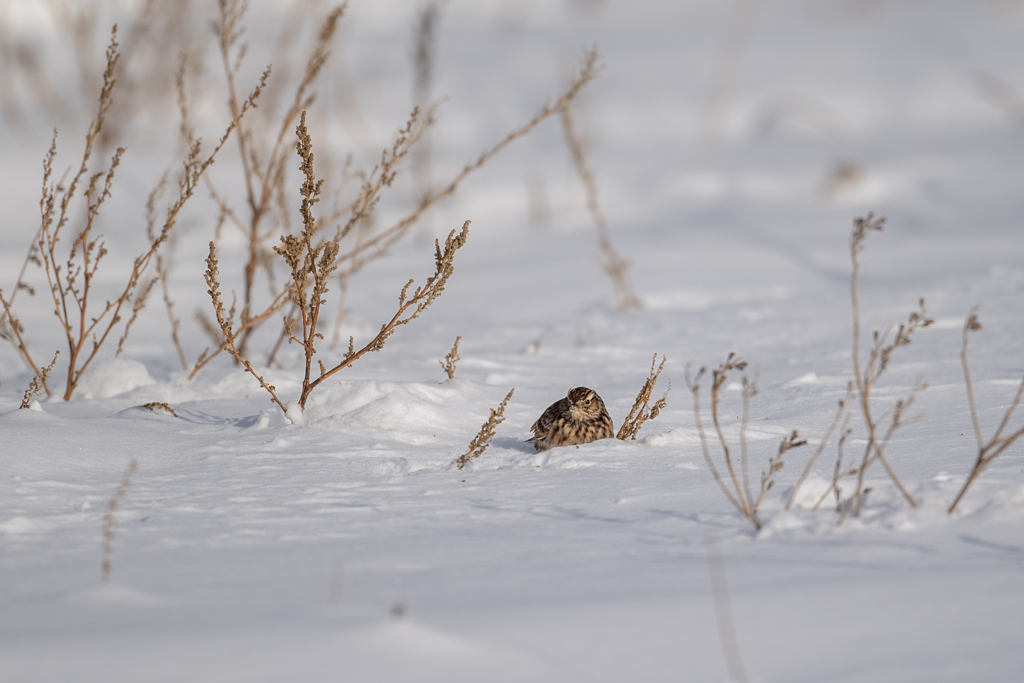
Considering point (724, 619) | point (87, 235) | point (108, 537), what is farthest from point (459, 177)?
point (724, 619)

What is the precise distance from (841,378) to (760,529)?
225 cm

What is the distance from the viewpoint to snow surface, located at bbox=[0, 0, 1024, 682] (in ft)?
4.39

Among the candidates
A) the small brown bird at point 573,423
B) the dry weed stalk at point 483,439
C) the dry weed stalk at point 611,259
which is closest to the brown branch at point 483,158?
the small brown bird at point 573,423

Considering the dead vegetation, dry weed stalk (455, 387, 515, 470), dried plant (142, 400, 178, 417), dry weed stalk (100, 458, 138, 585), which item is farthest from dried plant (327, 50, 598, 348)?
dry weed stalk (100, 458, 138, 585)

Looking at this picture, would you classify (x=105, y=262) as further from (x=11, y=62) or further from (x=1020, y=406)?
(x=1020, y=406)

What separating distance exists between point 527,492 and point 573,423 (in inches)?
26.0

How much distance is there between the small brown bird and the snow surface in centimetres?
12

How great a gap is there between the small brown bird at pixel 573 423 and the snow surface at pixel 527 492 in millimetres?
116

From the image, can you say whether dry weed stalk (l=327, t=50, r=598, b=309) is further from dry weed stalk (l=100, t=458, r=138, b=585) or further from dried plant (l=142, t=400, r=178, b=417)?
dry weed stalk (l=100, t=458, r=138, b=585)

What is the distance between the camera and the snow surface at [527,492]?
4.39 feet

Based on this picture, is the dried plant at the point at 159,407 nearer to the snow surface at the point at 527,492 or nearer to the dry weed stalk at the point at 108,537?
the snow surface at the point at 527,492

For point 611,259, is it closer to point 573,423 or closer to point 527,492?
point 573,423

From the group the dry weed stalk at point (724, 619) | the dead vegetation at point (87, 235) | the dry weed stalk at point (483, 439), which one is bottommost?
the dry weed stalk at point (724, 619)

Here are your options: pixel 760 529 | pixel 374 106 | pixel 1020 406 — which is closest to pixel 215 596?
pixel 760 529
